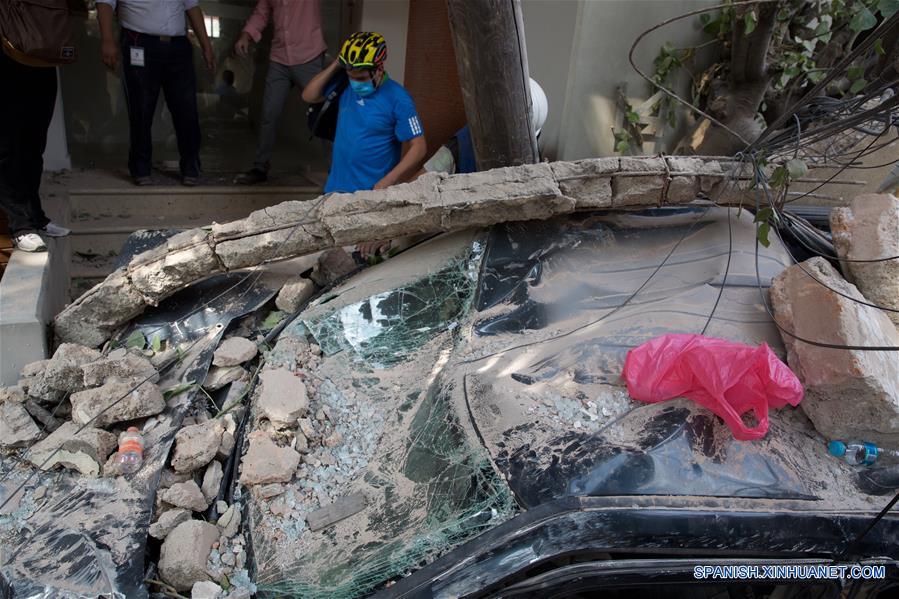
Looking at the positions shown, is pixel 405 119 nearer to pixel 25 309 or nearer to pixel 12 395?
pixel 25 309

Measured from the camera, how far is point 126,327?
318 centimetres

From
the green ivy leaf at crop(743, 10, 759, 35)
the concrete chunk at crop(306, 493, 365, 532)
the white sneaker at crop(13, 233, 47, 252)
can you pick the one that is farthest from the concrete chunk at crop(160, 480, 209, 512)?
the green ivy leaf at crop(743, 10, 759, 35)

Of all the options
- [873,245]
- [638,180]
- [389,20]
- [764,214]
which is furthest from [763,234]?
[389,20]

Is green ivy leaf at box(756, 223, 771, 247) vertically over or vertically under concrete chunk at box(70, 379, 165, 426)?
over

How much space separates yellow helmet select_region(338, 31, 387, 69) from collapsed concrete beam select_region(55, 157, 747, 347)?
1.12 metres

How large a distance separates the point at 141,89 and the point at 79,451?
370 cm

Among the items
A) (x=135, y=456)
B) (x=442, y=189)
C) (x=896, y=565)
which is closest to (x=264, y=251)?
(x=442, y=189)

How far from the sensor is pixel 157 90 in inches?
207

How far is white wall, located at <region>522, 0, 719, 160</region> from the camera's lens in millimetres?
5066

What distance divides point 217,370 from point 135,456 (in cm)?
54

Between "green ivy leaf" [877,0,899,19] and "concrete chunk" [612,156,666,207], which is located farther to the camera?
"concrete chunk" [612,156,666,207]

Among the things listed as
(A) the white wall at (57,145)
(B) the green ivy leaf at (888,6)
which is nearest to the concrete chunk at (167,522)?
(B) the green ivy leaf at (888,6)

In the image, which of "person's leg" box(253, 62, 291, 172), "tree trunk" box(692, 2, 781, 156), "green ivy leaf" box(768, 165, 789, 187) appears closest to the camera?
"green ivy leaf" box(768, 165, 789, 187)

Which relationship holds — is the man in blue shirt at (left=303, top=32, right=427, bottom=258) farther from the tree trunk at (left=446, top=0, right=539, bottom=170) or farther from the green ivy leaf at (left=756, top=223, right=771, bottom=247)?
the green ivy leaf at (left=756, top=223, right=771, bottom=247)
